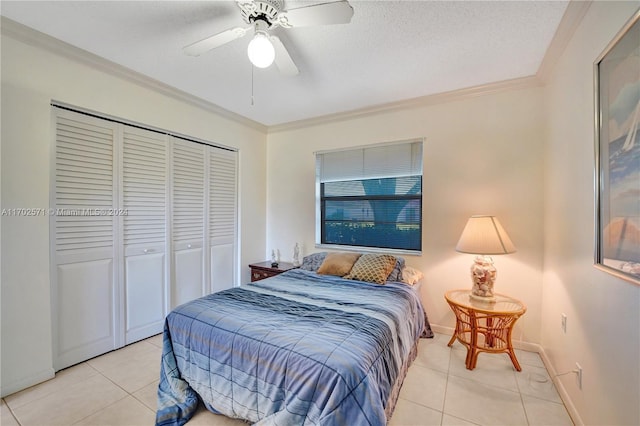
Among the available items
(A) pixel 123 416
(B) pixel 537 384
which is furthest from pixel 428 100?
(A) pixel 123 416

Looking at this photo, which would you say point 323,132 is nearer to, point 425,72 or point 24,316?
point 425,72

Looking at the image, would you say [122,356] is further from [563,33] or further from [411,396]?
[563,33]

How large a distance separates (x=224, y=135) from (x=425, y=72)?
7.67 ft

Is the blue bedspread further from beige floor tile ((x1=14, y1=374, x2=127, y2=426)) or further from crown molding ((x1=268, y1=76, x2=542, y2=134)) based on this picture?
crown molding ((x1=268, y1=76, x2=542, y2=134))

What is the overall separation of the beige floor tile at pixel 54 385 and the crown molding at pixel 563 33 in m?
4.09

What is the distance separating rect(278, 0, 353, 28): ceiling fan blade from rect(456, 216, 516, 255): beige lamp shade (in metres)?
1.87

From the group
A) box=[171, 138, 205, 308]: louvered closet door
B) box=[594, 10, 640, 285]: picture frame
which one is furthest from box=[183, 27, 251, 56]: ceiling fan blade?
box=[594, 10, 640, 285]: picture frame

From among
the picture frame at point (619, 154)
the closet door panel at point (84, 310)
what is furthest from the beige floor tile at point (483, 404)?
the closet door panel at point (84, 310)

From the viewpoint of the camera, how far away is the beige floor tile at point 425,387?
1793 millimetres

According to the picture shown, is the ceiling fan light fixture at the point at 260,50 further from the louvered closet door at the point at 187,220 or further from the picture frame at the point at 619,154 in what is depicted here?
the louvered closet door at the point at 187,220

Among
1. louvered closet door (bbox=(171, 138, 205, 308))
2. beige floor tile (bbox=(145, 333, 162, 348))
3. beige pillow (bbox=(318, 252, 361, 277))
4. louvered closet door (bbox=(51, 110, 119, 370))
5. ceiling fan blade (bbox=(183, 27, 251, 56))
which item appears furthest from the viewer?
louvered closet door (bbox=(171, 138, 205, 308))

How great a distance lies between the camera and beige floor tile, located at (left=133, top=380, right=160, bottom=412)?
5.75 feet

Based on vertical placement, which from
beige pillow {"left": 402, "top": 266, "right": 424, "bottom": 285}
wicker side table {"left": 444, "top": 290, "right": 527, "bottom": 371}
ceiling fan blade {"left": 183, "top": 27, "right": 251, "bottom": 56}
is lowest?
wicker side table {"left": 444, "top": 290, "right": 527, "bottom": 371}

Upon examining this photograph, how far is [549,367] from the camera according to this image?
2098mm
